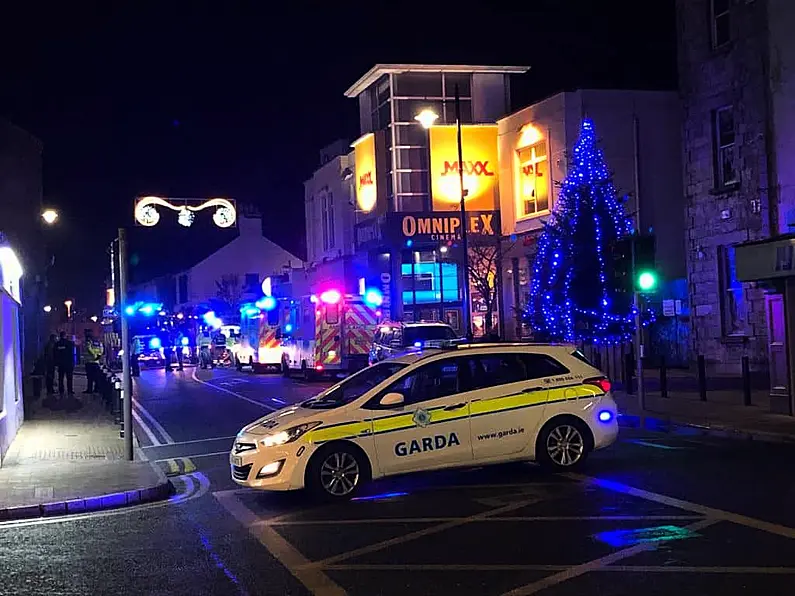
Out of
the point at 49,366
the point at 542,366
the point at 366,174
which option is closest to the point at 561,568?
the point at 542,366

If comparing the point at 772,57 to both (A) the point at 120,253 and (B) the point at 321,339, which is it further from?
(A) the point at 120,253

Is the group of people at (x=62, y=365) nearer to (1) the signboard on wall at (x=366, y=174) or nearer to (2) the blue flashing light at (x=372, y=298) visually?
(2) the blue flashing light at (x=372, y=298)

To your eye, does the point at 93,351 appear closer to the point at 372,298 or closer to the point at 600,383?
the point at 372,298

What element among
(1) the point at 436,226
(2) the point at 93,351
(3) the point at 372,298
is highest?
(1) the point at 436,226

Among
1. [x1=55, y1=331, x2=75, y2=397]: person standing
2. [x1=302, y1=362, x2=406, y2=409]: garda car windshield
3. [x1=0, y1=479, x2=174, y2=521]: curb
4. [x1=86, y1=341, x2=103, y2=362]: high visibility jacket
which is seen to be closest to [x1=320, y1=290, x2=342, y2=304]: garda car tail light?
[x1=55, y1=331, x2=75, y2=397]: person standing

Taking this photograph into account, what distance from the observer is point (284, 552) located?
27.9 ft

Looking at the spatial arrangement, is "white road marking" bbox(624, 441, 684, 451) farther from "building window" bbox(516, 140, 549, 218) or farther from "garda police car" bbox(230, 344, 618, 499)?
"building window" bbox(516, 140, 549, 218)

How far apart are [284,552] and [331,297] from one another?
23444 millimetres

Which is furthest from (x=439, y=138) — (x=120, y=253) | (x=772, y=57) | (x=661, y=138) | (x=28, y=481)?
(x=28, y=481)

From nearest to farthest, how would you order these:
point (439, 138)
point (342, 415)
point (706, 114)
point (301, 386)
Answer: point (342, 415) → point (706, 114) → point (301, 386) → point (439, 138)

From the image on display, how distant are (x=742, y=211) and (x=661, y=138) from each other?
26.1 ft

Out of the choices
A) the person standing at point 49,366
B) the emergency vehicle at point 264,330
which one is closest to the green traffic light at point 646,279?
the emergency vehicle at point 264,330

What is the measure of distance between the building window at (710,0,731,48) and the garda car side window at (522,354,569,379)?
58.5ft

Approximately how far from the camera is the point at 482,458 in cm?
1159
